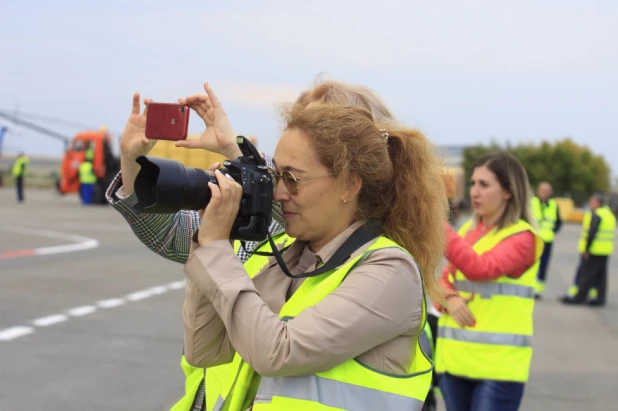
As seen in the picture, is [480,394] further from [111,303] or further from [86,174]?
[86,174]

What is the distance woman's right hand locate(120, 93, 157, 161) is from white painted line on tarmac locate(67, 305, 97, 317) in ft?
19.3

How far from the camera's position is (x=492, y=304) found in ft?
11.1

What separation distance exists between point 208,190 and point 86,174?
27136mm

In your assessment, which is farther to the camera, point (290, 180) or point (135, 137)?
point (135, 137)

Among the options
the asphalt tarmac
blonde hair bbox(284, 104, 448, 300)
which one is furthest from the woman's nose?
the asphalt tarmac

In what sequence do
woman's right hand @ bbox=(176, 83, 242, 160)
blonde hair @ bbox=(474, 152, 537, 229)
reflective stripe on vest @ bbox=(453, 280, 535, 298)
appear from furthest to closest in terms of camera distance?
blonde hair @ bbox=(474, 152, 537, 229) < reflective stripe on vest @ bbox=(453, 280, 535, 298) < woman's right hand @ bbox=(176, 83, 242, 160)

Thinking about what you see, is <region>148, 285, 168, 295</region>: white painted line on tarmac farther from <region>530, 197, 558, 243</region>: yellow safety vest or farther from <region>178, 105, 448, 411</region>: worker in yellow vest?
<region>178, 105, 448, 411</region>: worker in yellow vest

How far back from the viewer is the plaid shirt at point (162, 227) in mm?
2205

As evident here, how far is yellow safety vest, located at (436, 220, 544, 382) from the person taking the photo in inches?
131

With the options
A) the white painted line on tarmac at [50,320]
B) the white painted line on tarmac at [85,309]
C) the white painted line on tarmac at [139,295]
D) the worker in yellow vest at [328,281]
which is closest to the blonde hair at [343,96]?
Result: the worker in yellow vest at [328,281]

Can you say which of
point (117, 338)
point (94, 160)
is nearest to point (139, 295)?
point (117, 338)

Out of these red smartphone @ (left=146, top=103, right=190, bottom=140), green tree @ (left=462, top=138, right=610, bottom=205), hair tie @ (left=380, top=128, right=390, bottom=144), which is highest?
hair tie @ (left=380, top=128, right=390, bottom=144)

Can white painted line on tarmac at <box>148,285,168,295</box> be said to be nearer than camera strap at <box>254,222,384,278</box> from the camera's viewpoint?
No

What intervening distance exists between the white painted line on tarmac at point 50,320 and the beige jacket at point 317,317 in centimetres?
593
